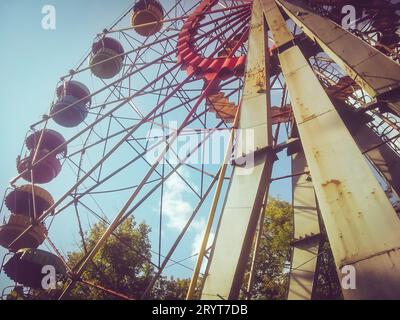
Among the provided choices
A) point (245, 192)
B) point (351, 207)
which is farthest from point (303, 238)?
point (351, 207)

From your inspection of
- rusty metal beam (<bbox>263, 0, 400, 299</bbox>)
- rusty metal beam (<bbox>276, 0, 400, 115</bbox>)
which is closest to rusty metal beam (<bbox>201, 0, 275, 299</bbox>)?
rusty metal beam (<bbox>263, 0, 400, 299</bbox>)

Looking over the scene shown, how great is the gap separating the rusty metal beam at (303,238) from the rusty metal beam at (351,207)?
12.4ft

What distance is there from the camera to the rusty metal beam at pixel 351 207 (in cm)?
274

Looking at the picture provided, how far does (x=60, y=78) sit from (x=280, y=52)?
1107 cm

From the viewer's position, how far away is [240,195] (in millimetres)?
4309

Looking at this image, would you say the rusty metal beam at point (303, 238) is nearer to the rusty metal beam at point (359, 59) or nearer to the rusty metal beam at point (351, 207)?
the rusty metal beam at point (359, 59)

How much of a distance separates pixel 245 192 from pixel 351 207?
1472mm

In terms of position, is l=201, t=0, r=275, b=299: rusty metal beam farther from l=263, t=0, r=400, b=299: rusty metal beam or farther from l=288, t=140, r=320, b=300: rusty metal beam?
l=288, t=140, r=320, b=300: rusty metal beam

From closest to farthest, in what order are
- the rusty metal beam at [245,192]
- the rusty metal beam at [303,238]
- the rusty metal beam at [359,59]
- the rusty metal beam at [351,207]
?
1. the rusty metal beam at [351,207]
2. the rusty metal beam at [245,192]
3. the rusty metal beam at [359,59]
4. the rusty metal beam at [303,238]

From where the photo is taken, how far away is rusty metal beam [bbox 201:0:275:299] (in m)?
3.64

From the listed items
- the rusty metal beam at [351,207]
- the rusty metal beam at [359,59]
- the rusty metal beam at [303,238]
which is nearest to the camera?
the rusty metal beam at [351,207]

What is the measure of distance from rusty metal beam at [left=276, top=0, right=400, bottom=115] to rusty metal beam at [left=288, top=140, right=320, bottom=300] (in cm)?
313

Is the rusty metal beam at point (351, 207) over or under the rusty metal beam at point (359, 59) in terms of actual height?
under

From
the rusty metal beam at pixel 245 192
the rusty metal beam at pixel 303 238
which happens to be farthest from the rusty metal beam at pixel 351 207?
the rusty metal beam at pixel 303 238
